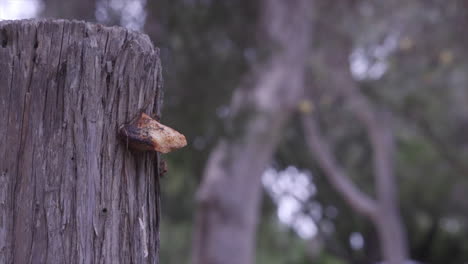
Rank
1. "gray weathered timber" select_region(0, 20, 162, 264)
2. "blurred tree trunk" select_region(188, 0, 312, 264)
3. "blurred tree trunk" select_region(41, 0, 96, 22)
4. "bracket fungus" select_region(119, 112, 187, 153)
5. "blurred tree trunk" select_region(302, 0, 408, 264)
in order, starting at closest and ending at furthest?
"gray weathered timber" select_region(0, 20, 162, 264), "bracket fungus" select_region(119, 112, 187, 153), "blurred tree trunk" select_region(41, 0, 96, 22), "blurred tree trunk" select_region(188, 0, 312, 264), "blurred tree trunk" select_region(302, 0, 408, 264)

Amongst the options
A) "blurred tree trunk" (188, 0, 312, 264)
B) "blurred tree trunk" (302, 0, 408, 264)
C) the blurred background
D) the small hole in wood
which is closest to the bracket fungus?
the small hole in wood

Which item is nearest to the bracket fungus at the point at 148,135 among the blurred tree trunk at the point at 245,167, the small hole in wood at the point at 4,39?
the small hole in wood at the point at 4,39

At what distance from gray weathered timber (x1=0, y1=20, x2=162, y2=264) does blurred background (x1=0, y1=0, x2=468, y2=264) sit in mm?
1790

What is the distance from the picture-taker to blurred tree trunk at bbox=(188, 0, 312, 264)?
11125mm

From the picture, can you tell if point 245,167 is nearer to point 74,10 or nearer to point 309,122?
point 74,10

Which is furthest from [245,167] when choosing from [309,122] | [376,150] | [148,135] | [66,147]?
[66,147]

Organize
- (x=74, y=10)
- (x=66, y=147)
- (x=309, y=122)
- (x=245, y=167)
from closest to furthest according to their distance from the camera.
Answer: (x=66, y=147) < (x=74, y=10) < (x=245, y=167) < (x=309, y=122)

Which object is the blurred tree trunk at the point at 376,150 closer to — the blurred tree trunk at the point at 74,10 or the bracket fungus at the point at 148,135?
the blurred tree trunk at the point at 74,10

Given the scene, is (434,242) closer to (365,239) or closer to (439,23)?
(365,239)

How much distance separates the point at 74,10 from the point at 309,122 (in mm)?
7694

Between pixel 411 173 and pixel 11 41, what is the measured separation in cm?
2225

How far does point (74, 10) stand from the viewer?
980 centimetres

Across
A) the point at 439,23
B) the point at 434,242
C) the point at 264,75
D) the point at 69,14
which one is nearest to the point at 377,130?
the point at 439,23

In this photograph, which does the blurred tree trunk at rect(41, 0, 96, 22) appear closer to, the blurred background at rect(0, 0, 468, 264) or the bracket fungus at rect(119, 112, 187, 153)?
the blurred background at rect(0, 0, 468, 264)
